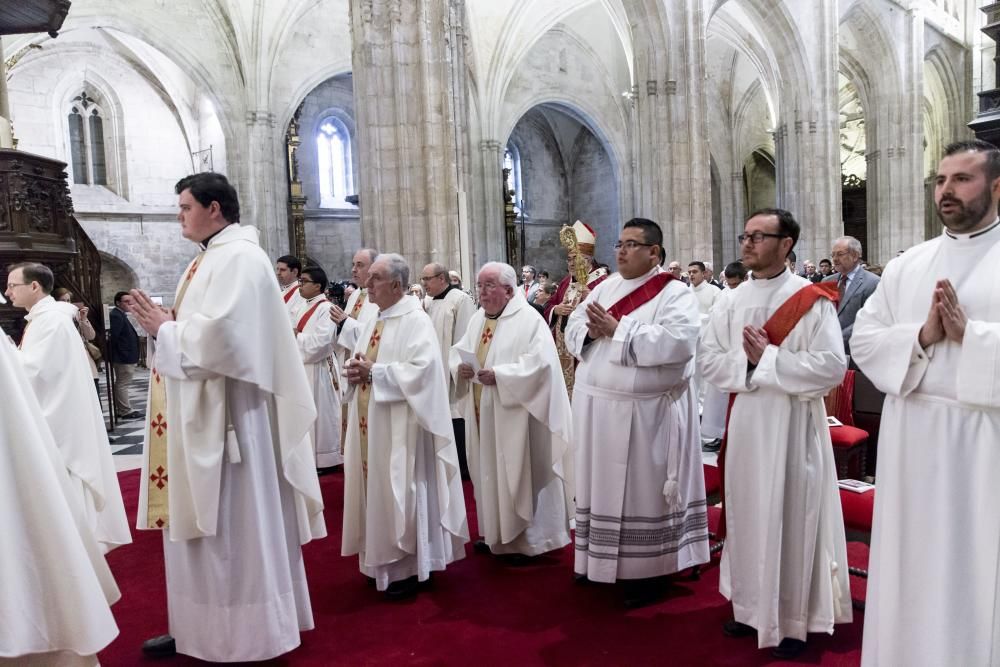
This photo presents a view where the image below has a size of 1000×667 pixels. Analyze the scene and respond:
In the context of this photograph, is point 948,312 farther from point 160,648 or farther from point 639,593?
point 160,648


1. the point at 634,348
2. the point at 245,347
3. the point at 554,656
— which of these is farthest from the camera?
the point at 634,348

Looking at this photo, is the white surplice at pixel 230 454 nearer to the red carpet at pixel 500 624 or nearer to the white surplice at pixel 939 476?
the red carpet at pixel 500 624

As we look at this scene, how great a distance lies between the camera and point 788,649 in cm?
319

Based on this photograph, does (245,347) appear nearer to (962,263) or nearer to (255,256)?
(255,256)

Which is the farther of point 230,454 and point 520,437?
point 520,437

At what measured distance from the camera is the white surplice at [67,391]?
13.6ft

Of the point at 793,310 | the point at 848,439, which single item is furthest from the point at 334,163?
the point at 793,310

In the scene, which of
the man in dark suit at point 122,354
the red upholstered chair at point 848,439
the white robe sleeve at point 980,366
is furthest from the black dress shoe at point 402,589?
the man in dark suit at point 122,354

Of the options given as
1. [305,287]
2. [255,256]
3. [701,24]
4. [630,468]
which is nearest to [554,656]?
[630,468]

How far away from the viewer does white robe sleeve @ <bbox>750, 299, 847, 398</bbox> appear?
3045 millimetres

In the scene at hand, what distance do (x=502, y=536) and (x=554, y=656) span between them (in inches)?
46.0

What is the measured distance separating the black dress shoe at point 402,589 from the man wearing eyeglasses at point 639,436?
0.96 m

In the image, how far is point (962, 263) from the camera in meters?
2.46

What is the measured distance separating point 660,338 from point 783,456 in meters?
0.81
